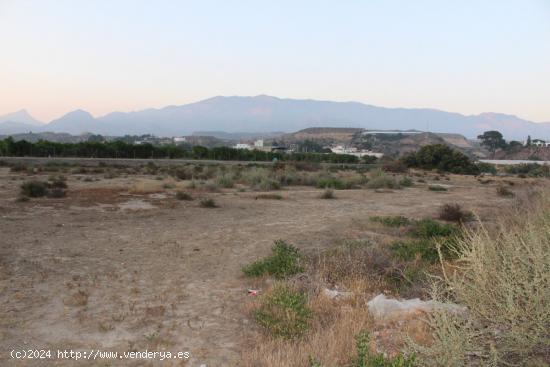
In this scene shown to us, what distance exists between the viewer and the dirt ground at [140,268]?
459 centimetres

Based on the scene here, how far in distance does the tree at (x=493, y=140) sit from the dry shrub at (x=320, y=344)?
401 feet

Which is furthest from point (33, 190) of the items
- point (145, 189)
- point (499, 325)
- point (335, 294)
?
point (499, 325)

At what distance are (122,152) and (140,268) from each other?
50.7m

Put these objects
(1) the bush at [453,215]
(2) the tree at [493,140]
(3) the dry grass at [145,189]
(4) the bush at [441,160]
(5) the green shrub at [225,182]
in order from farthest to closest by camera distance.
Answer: (2) the tree at [493,140]
(4) the bush at [441,160]
(5) the green shrub at [225,182]
(3) the dry grass at [145,189]
(1) the bush at [453,215]

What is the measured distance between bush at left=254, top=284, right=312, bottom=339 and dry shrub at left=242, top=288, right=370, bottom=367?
108mm

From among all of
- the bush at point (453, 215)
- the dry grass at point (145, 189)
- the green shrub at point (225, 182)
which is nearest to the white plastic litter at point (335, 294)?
the bush at point (453, 215)

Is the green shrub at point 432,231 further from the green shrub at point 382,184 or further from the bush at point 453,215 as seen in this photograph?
the green shrub at point 382,184

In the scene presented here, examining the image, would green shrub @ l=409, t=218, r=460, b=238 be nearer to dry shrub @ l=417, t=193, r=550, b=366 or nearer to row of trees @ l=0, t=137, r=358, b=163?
dry shrub @ l=417, t=193, r=550, b=366

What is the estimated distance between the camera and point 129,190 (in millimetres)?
19031

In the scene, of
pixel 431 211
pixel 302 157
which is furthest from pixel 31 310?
pixel 302 157

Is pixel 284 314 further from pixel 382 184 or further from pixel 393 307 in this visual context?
pixel 382 184

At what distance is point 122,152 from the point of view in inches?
2146

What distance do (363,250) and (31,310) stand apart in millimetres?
4897

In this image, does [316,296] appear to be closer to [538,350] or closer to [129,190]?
[538,350]
